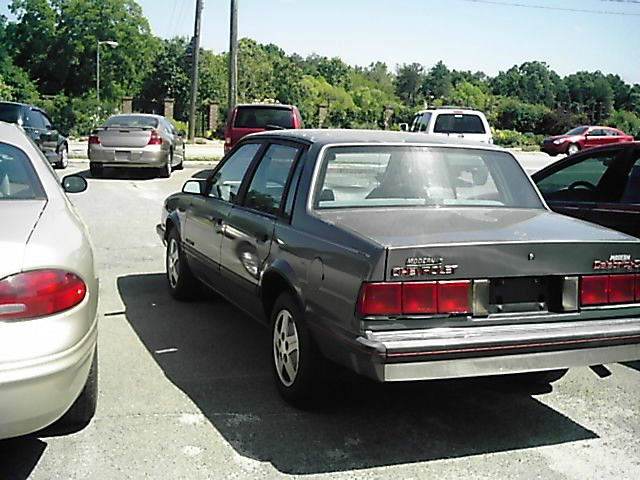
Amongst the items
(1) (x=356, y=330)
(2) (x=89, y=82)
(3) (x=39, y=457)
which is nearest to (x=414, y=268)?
(1) (x=356, y=330)

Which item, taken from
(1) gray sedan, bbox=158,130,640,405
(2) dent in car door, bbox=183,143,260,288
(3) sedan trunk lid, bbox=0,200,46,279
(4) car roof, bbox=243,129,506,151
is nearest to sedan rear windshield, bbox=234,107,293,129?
(2) dent in car door, bbox=183,143,260,288

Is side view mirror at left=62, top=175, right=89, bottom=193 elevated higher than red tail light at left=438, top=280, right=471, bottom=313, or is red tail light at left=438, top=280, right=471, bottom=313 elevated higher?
side view mirror at left=62, top=175, right=89, bottom=193

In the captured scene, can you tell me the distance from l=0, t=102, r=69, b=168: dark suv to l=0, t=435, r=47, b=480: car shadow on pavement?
13945 mm

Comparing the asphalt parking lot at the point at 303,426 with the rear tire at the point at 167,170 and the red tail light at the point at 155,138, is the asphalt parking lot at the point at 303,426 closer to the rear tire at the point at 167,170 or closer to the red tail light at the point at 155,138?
the red tail light at the point at 155,138

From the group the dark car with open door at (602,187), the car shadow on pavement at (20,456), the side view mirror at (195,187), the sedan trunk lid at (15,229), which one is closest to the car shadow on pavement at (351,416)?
the car shadow on pavement at (20,456)

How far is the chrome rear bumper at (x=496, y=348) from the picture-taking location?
366 centimetres

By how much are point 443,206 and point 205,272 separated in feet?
6.91

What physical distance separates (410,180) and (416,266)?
131 centimetres

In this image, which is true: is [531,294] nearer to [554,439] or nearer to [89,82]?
[554,439]

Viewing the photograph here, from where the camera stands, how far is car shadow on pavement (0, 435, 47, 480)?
3607 millimetres

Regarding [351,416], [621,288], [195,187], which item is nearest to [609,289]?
[621,288]

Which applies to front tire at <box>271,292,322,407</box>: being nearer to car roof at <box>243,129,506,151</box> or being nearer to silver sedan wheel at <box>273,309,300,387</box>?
silver sedan wheel at <box>273,309,300,387</box>

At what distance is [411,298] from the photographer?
12.3 ft

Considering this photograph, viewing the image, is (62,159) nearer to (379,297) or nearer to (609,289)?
(379,297)
